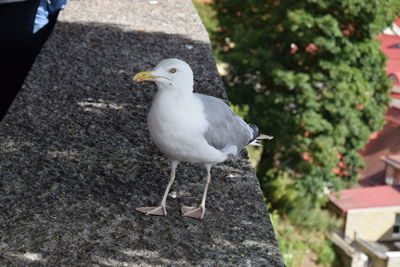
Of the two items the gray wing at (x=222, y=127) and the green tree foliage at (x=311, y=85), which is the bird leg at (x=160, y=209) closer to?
the gray wing at (x=222, y=127)

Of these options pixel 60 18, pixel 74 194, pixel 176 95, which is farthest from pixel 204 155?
pixel 60 18

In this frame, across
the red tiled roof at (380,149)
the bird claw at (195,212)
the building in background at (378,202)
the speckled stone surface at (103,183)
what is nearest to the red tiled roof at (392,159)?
the building in background at (378,202)

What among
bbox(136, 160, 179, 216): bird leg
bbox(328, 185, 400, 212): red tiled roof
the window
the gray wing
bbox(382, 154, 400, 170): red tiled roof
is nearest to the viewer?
the gray wing

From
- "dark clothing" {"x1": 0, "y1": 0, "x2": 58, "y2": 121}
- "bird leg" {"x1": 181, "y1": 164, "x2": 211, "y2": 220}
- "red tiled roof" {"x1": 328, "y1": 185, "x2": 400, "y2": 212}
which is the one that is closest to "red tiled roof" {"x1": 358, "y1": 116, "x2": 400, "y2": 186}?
"red tiled roof" {"x1": 328, "y1": 185, "x2": 400, "y2": 212}

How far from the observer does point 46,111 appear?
146 inches

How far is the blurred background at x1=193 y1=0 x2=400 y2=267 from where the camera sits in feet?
49.2

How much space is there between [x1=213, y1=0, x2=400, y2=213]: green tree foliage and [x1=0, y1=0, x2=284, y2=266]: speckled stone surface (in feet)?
34.8

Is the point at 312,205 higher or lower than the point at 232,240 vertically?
lower

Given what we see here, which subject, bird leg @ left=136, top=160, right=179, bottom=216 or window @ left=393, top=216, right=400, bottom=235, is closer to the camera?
bird leg @ left=136, top=160, right=179, bottom=216

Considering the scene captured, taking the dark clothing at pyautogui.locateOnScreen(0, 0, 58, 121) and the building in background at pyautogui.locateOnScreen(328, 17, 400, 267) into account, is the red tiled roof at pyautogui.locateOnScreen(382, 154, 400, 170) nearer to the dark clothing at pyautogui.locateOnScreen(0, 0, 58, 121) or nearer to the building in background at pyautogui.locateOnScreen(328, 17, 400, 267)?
the building in background at pyautogui.locateOnScreen(328, 17, 400, 267)

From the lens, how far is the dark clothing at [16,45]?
3744mm

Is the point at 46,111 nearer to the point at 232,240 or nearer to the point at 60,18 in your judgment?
the point at 232,240

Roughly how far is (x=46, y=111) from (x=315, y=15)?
1193 cm

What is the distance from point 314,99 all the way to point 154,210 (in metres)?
12.8
